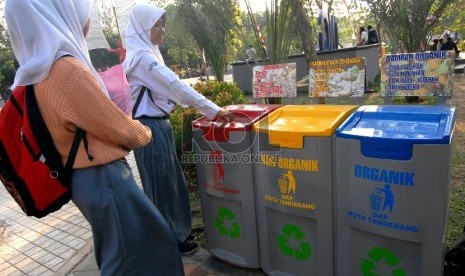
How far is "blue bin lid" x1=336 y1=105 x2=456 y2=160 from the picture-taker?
1.47 meters

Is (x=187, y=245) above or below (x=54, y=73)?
below

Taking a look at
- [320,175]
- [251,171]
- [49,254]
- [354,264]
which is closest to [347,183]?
[320,175]

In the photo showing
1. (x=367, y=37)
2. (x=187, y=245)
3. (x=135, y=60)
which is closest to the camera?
(x=135, y=60)

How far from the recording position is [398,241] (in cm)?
160

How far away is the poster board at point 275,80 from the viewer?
9.04ft

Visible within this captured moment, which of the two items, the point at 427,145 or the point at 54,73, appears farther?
the point at 427,145

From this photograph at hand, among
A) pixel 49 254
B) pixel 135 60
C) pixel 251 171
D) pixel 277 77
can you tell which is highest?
pixel 135 60

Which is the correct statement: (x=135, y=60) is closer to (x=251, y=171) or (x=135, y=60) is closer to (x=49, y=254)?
(x=251, y=171)

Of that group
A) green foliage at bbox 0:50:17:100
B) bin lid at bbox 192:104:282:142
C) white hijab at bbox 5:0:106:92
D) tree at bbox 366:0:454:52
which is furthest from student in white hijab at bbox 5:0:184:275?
green foliage at bbox 0:50:17:100

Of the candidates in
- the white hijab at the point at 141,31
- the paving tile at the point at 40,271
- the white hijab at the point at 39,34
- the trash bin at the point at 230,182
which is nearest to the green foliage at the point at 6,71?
the paving tile at the point at 40,271

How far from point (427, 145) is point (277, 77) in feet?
5.10

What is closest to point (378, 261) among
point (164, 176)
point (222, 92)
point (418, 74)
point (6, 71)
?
point (418, 74)

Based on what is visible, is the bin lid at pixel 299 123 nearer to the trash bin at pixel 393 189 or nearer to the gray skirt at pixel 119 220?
the trash bin at pixel 393 189

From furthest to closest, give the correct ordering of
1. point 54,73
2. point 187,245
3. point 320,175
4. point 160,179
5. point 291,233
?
point 187,245 → point 160,179 → point 291,233 → point 320,175 → point 54,73
